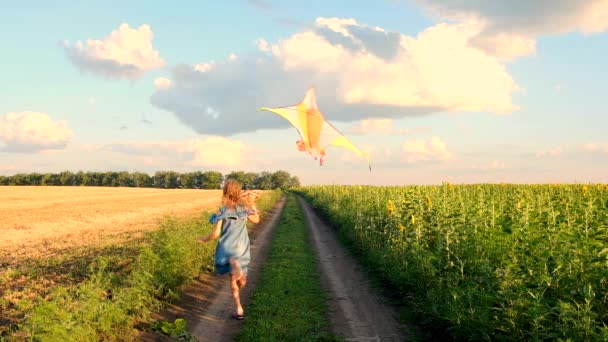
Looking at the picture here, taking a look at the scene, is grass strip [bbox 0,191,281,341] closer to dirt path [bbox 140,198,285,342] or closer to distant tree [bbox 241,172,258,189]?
dirt path [bbox 140,198,285,342]

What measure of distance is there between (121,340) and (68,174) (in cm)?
14739

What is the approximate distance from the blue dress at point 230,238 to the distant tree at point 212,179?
468 ft

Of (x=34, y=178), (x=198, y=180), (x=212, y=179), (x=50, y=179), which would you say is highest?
(x=212, y=179)

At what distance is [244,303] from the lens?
10.9 metres

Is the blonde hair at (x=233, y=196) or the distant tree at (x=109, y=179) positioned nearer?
the blonde hair at (x=233, y=196)

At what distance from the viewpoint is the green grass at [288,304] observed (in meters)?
8.52

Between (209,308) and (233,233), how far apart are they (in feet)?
7.13

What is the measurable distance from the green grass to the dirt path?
0.29 metres

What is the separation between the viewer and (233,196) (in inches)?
375

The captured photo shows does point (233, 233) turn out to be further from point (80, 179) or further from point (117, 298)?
point (80, 179)

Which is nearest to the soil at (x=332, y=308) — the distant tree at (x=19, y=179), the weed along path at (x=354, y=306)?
the weed along path at (x=354, y=306)

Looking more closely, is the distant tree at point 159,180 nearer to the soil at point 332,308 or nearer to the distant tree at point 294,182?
the distant tree at point 294,182

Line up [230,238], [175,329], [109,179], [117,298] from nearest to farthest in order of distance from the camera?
[175,329]
[117,298]
[230,238]
[109,179]

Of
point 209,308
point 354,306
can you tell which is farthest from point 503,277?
point 209,308
